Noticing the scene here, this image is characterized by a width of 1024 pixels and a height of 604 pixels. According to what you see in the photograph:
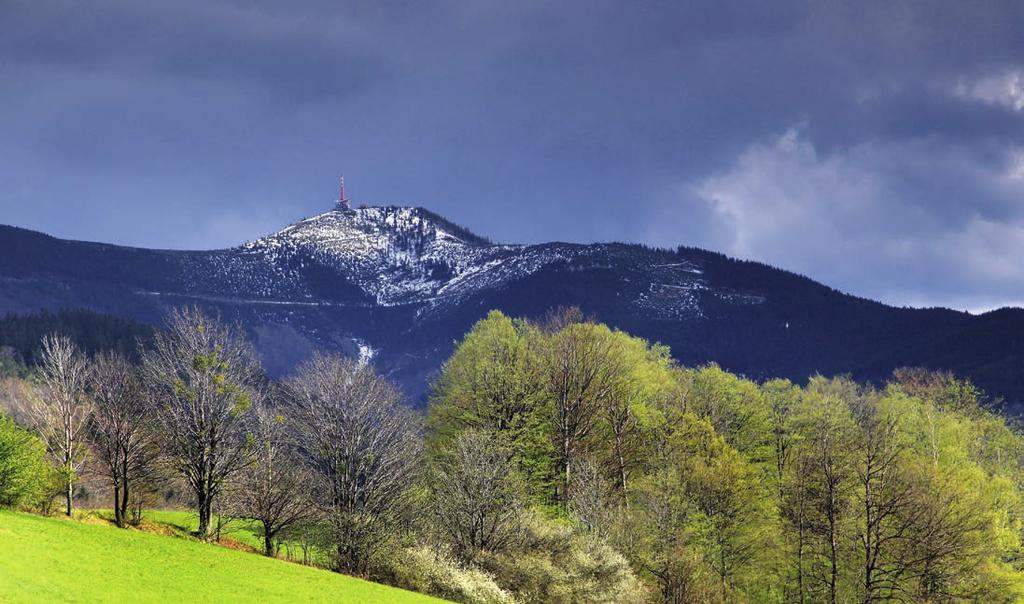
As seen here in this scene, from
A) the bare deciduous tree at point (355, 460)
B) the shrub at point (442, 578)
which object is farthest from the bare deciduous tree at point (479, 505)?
the bare deciduous tree at point (355, 460)

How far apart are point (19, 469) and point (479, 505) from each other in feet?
94.1

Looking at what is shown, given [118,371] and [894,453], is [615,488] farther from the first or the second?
[118,371]

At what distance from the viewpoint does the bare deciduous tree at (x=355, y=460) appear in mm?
54844

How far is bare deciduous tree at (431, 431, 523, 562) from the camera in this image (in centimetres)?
5734

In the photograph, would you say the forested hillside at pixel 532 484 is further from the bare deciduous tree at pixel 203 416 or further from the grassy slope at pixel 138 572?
the grassy slope at pixel 138 572

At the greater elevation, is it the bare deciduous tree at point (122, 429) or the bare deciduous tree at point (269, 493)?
the bare deciduous tree at point (122, 429)

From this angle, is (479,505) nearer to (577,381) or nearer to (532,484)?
(532,484)

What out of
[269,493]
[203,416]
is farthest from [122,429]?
[269,493]

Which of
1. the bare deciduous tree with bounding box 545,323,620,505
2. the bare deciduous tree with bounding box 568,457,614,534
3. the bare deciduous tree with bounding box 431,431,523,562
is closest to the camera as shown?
the bare deciduous tree with bounding box 431,431,523,562

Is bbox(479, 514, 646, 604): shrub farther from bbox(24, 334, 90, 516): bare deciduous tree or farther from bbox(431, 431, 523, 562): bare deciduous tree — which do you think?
bbox(24, 334, 90, 516): bare deciduous tree

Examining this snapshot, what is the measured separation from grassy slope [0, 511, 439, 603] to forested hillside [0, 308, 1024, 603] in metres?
6.41

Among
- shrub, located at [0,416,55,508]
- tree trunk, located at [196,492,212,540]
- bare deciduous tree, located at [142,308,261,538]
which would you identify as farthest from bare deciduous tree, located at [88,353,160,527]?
shrub, located at [0,416,55,508]

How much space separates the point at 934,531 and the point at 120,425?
5711cm

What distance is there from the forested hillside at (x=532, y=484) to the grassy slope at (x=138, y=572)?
641 centimetres
